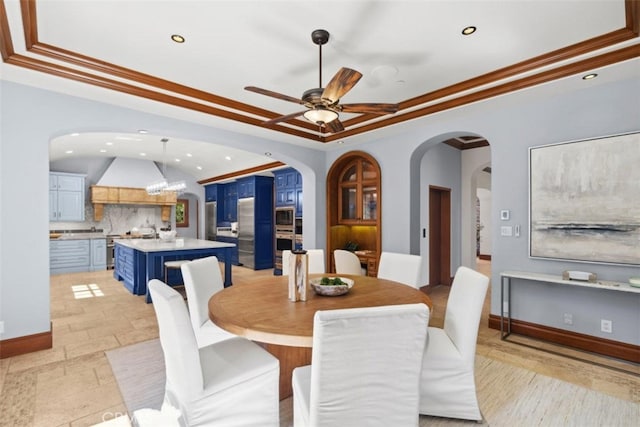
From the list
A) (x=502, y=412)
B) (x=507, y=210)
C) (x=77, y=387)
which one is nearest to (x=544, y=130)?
(x=507, y=210)

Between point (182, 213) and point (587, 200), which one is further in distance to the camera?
point (182, 213)

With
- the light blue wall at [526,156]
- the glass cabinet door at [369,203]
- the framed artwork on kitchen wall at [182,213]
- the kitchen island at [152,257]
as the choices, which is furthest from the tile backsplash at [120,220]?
the light blue wall at [526,156]

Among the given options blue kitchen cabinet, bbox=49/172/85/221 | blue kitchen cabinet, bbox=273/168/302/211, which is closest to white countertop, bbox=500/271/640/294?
blue kitchen cabinet, bbox=273/168/302/211

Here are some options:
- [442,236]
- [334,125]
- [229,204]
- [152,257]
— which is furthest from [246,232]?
[334,125]

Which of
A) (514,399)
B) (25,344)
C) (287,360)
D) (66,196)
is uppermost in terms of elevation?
(66,196)

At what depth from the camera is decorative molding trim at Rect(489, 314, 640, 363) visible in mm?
2818

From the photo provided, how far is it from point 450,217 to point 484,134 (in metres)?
2.52

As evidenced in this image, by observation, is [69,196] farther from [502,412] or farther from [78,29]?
[502,412]

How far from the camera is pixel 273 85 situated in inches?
126

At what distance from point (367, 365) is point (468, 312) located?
976 mm

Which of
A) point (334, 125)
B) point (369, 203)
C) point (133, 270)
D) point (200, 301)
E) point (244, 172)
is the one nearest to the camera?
point (200, 301)

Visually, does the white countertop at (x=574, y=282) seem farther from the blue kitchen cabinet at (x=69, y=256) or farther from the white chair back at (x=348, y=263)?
the blue kitchen cabinet at (x=69, y=256)

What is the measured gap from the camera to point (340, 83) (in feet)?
6.57

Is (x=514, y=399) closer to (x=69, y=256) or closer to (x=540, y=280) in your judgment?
(x=540, y=280)
